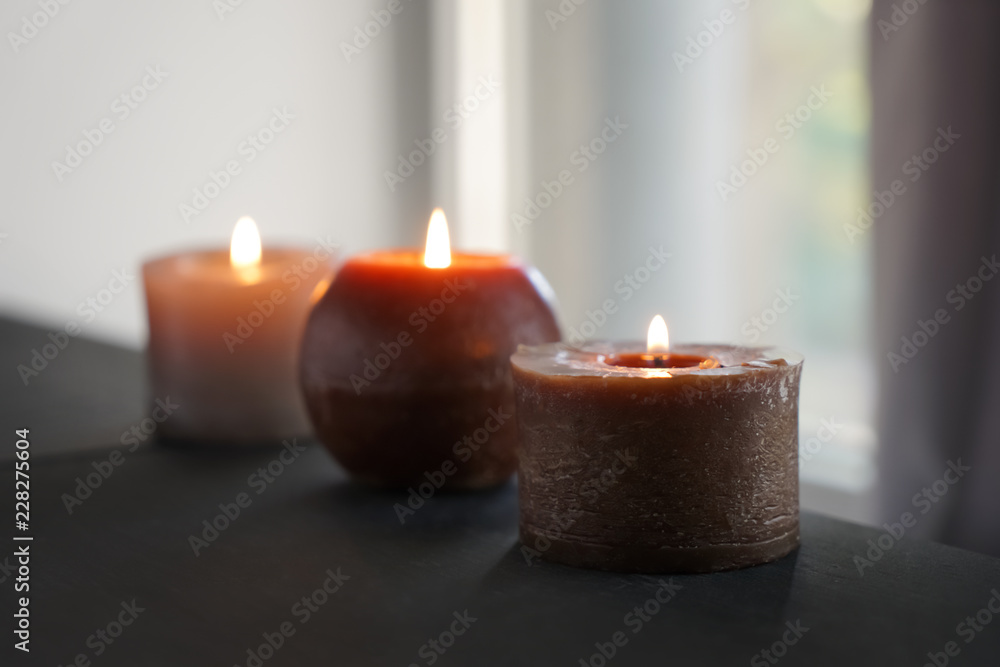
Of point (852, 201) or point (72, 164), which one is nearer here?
point (852, 201)

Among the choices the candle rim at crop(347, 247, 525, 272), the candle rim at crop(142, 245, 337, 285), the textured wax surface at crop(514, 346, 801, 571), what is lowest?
the textured wax surface at crop(514, 346, 801, 571)

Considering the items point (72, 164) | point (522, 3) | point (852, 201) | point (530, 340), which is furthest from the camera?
point (522, 3)

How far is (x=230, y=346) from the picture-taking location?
0.97 meters

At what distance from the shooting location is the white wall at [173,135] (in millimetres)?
1961

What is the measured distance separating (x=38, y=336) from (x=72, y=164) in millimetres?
621

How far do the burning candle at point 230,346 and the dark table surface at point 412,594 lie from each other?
133 mm

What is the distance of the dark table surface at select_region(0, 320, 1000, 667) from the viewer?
540mm

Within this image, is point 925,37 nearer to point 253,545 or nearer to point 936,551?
point 936,551

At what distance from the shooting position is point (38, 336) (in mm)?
1488

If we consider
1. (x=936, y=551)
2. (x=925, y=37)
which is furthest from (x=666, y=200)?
(x=936, y=551)

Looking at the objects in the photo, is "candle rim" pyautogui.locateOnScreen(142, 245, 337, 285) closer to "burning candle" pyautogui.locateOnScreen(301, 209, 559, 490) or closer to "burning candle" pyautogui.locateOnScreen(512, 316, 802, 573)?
"burning candle" pyautogui.locateOnScreen(301, 209, 559, 490)

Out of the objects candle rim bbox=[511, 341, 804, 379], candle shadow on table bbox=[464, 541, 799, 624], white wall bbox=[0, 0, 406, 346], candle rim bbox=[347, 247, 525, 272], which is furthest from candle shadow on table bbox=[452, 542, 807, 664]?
white wall bbox=[0, 0, 406, 346]

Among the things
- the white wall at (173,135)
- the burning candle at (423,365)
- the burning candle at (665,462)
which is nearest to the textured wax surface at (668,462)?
the burning candle at (665,462)

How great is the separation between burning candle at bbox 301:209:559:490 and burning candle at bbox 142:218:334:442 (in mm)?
159
